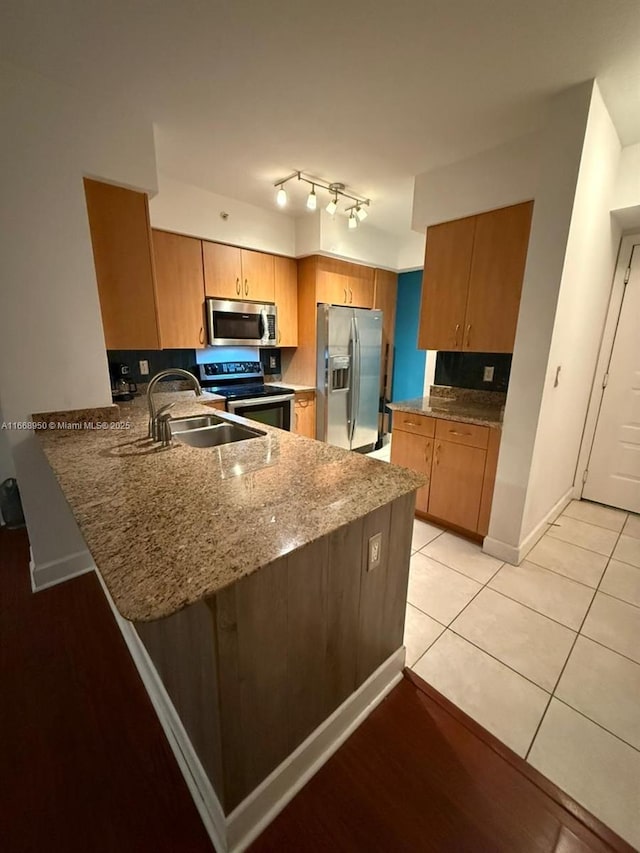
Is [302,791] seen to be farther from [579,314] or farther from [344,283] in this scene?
[344,283]

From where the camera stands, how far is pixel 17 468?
6.18 feet

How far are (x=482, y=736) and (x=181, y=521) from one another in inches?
53.4

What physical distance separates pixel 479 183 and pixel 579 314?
1081mm

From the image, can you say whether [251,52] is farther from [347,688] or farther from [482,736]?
[482,736]

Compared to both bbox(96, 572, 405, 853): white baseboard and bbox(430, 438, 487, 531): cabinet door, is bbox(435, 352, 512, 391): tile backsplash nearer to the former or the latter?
bbox(430, 438, 487, 531): cabinet door

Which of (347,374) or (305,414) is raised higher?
(347,374)

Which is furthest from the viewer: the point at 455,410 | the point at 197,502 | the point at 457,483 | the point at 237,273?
the point at 237,273

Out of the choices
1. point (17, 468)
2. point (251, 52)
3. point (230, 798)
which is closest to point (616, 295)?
point (251, 52)

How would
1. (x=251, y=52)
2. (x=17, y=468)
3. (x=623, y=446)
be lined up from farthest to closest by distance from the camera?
1. (x=623, y=446)
2. (x=17, y=468)
3. (x=251, y=52)

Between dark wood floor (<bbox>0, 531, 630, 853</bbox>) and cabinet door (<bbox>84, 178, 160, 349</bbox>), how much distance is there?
176cm

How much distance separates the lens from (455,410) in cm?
271

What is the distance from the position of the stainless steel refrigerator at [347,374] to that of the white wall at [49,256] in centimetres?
202

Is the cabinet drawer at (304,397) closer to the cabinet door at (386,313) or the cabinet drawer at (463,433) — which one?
the cabinet door at (386,313)

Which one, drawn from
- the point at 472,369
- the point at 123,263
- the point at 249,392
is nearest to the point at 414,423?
the point at 472,369
